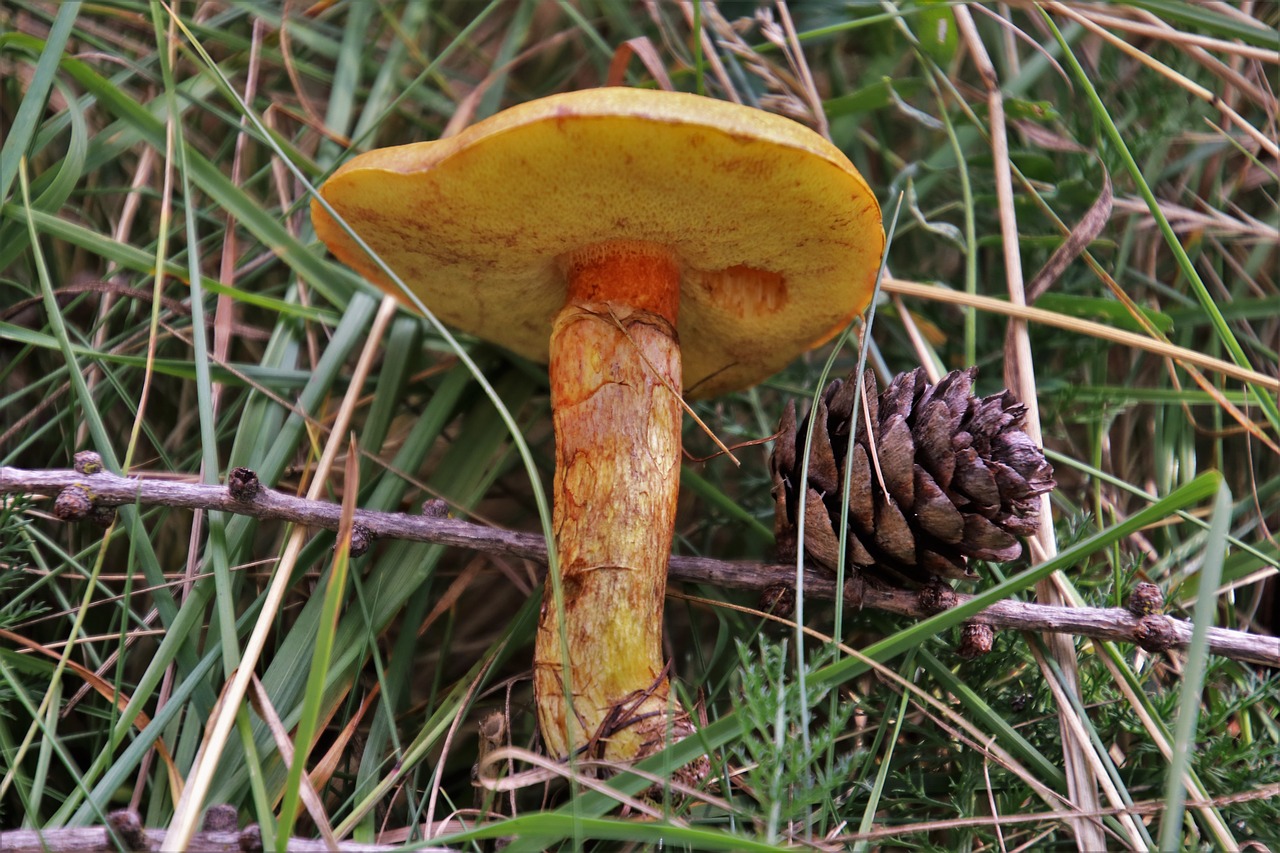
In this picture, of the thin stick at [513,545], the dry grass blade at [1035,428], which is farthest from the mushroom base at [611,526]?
the dry grass blade at [1035,428]

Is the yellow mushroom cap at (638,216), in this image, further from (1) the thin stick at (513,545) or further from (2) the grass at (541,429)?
(1) the thin stick at (513,545)

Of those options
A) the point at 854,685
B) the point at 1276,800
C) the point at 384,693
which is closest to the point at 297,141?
the point at 384,693

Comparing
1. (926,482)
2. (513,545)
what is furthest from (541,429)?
(926,482)

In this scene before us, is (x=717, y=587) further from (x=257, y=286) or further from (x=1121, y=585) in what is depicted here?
(x=257, y=286)

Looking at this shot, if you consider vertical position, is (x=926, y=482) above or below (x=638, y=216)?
below

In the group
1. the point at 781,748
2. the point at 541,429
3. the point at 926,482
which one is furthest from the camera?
the point at 541,429

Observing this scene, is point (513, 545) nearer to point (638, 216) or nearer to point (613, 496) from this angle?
point (613, 496)
